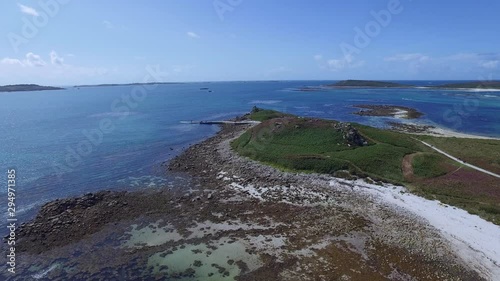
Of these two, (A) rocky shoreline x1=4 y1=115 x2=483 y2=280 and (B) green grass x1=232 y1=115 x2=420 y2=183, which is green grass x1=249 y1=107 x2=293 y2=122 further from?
(A) rocky shoreline x1=4 y1=115 x2=483 y2=280

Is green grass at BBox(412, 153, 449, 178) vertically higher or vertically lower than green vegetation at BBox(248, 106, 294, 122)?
lower

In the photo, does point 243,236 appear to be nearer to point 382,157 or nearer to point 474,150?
point 382,157

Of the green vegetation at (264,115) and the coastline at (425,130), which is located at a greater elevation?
the green vegetation at (264,115)

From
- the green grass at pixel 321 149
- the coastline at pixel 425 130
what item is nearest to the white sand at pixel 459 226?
the green grass at pixel 321 149

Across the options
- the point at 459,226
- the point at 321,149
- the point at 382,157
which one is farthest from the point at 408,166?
the point at 459,226

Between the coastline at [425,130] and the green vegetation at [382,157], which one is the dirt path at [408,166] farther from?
the coastline at [425,130]

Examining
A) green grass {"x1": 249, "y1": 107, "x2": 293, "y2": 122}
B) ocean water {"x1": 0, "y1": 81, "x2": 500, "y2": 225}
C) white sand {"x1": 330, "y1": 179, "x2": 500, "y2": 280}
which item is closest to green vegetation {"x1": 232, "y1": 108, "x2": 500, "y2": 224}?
white sand {"x1": 330, "y1": 179, "x2": 500, "y2": 280}
